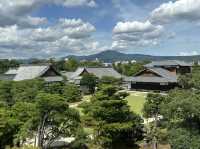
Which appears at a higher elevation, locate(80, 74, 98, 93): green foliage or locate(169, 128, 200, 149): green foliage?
locate(80, 74, 98, 93): green foliage

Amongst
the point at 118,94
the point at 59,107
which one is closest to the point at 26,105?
the point at 59,107

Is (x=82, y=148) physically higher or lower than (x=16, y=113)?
lower

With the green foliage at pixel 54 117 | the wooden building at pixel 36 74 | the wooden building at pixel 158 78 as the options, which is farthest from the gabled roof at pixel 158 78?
the green foliage at pixel 54 117

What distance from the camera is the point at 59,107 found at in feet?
65.0

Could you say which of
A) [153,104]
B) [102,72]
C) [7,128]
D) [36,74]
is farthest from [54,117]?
[102,72]

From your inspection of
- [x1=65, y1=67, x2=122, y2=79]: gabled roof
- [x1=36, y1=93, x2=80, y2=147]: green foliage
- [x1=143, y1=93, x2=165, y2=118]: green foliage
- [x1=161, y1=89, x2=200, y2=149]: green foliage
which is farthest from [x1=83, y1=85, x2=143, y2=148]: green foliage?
[x1=65, y1=67, x2=122, y2=79]: gabled roof

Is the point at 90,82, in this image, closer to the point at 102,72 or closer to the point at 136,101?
the point at 102,72

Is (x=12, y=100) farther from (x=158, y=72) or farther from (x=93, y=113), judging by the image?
(x=158, y=72)

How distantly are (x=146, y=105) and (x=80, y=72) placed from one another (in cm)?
3530

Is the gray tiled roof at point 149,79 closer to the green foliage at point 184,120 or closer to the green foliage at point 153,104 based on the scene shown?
the green foliage at point 153,104

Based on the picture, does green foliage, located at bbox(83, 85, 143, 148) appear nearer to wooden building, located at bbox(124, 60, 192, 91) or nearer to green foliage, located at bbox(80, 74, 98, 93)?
wooden building, located at bbox(124, 60, 192, 91)

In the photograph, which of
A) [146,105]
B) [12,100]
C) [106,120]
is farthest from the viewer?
[12,100]

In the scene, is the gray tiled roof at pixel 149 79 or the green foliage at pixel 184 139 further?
the gray tiled roof at pixel 149 79

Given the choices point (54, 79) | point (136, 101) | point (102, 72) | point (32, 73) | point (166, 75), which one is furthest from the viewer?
point (102, 72)
